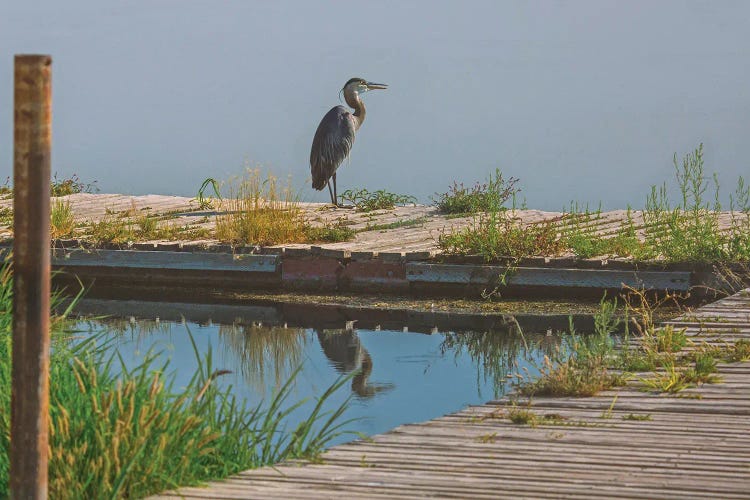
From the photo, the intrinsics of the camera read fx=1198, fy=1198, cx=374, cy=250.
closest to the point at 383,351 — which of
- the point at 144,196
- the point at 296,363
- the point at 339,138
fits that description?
the point at 296,363

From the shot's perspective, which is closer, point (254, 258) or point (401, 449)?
point (401, 449)

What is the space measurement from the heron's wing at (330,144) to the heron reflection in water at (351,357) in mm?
5193

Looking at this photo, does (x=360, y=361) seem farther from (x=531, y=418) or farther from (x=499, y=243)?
(x=531, y=418)

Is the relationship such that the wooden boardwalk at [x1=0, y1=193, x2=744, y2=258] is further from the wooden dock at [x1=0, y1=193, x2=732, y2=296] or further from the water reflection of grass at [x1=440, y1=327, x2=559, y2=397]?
the water reflection of grass at [x1=440, y1=327, x2=559, y2=397]

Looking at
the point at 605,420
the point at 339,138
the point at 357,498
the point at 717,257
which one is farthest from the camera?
the point at 339,138

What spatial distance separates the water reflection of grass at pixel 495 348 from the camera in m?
7.45

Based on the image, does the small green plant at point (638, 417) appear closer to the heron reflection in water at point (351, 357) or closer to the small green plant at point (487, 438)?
the small green plant at point (487, 438)

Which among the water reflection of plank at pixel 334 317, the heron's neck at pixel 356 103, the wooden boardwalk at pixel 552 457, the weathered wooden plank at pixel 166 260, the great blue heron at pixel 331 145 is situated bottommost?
the wooden boardwalk at pixel 552 457

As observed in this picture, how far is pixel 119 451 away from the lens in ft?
11.6

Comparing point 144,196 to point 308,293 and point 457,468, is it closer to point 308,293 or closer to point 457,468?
point 308,293

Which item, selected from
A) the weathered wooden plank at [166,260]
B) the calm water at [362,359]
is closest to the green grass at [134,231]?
the weathered wooden plank at [166,260]

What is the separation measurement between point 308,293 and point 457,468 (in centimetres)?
681

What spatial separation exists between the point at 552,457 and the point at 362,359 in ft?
13.6

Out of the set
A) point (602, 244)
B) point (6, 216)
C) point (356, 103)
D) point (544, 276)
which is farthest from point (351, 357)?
point (356, 103)
